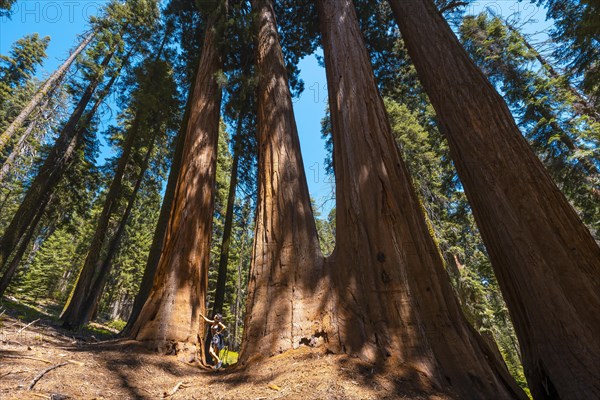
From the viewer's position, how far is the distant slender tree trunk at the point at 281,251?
8.66 feet

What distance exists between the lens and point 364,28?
7.80m

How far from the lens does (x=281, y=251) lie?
3.08 meters

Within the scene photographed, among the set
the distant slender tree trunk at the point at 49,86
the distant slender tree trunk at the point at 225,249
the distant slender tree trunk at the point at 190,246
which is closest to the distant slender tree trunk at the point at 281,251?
the distant slender tree trunk at the point at 190,246

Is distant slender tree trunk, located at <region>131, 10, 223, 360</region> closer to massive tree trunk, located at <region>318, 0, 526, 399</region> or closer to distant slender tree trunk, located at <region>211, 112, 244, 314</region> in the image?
massive tree trunk, located at <region>318, 0, 526, 399</region>

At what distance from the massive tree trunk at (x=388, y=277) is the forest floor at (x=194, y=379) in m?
0.23

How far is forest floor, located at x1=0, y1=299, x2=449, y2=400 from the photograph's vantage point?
1.85 metres

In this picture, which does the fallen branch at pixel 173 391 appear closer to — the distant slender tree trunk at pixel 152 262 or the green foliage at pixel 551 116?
the distant slender tree trunk at pixel 152 262

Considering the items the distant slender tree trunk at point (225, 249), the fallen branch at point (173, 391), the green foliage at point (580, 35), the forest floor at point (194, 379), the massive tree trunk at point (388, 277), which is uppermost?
the green foliage at point (580, 35)

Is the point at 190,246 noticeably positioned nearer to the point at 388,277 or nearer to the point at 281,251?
the point at 281,251

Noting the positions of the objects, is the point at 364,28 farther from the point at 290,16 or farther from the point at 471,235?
the point at 471,235

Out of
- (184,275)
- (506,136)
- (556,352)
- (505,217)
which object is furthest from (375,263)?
(184,275)

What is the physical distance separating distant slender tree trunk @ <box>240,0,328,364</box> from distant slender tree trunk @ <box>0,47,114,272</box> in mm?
10033

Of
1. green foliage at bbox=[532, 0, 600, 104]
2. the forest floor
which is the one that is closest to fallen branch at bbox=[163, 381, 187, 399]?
the forest floor

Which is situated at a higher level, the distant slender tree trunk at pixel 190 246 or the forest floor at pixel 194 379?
the distant slender tree trunk at pixel 190 246
